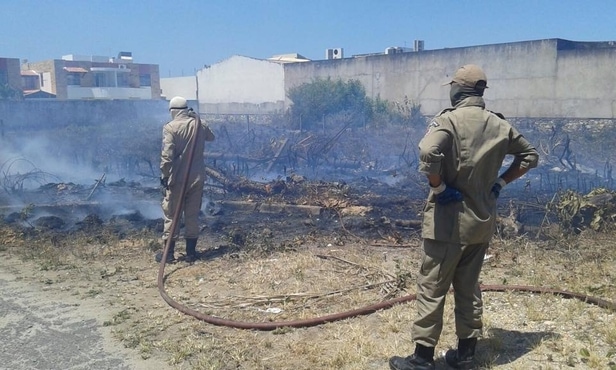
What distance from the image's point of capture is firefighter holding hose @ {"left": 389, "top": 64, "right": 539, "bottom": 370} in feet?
10.3

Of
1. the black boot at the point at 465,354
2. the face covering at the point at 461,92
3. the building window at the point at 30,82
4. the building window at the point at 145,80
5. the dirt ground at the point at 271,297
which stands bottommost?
the dirt ground at the point at 271,297

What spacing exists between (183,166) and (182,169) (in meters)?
0.04

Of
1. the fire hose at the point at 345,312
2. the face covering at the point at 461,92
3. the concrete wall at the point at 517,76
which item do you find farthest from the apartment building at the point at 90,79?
the face covering at the point at 461,92

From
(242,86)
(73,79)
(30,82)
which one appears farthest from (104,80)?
(242,86)

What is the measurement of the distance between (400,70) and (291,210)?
71.6ft

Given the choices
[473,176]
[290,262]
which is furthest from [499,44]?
[473,176]

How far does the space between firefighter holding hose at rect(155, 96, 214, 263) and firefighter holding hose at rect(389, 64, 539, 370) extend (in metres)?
3.84

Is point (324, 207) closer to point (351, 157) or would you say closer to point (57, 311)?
point (57, 311)

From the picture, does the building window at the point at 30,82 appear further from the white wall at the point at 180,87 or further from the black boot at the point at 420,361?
the black boot at the point at 420,361

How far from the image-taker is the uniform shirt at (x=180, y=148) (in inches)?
251

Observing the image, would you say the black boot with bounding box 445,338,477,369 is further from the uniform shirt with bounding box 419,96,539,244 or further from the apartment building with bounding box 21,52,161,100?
the apartment building with bounding box 21,52,161,100

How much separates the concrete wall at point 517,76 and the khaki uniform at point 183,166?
2148 centimetres

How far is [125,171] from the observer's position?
48.6ft

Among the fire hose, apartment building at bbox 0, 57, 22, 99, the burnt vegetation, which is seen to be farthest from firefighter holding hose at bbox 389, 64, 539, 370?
apartment building at bbox 0, 57, 22, 99
